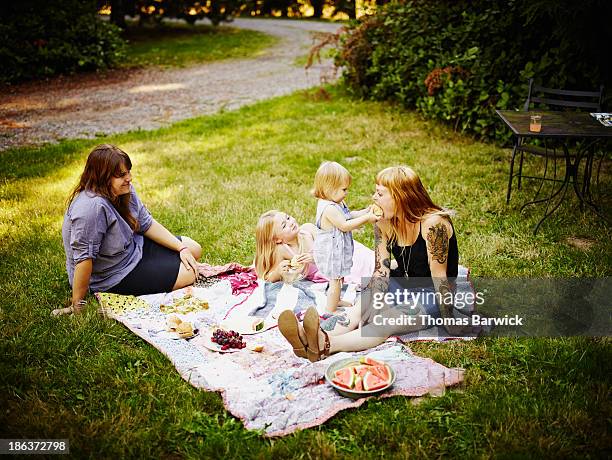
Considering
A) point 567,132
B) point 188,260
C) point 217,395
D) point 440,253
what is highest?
point 567,132

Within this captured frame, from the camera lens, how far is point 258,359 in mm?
3523

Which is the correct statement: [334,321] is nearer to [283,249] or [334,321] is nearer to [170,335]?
[283,249]

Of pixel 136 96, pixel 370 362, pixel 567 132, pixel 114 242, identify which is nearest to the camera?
pixel 370 362

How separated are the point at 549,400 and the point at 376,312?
1.14 meters

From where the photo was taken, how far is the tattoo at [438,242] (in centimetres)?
362

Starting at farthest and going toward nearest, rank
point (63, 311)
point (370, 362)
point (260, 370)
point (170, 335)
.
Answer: point (63, 311)
point (170, 335)
point (260, 370)
point (370, 362)

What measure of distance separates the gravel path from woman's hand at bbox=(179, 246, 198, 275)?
4.90 m

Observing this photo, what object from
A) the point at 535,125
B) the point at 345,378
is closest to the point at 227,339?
the point at 345,378

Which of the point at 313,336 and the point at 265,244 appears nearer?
the point at 313,336

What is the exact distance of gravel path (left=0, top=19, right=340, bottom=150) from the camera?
917 centimetres

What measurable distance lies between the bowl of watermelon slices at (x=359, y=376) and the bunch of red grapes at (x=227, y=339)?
67 cm

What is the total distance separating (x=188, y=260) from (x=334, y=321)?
1.35m

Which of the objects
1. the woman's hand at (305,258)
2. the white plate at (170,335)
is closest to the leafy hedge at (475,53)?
the woman's hand at (305,258)

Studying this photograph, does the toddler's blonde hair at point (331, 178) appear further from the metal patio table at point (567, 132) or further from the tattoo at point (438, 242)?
the metal patio table at point (567, 132)
